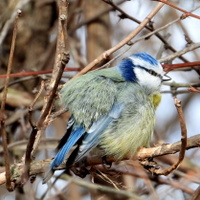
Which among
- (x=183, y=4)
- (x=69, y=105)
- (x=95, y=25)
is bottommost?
(x=69, y=105)

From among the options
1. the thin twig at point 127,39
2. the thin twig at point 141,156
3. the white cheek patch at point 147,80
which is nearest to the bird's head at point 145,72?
the white cheek patch at point 147,80

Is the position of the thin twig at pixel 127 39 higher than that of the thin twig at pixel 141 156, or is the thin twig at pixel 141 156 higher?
the thin twig at pixel 127 39

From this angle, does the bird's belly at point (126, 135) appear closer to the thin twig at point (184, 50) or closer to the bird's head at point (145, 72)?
the bird's head at point (145, 72)

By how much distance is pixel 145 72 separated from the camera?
2822mm

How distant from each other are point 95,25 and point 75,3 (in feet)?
1.14

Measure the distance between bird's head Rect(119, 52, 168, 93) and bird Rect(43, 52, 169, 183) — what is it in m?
0.03

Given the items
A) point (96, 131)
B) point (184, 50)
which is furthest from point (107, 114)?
point (184, 50)

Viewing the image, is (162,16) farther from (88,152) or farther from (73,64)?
(88,152)

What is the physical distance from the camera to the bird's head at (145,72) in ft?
9.12

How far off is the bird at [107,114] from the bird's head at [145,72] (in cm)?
3

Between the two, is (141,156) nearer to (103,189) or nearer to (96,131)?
(96,131)

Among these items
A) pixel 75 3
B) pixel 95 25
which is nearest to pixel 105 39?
pixel 95 25

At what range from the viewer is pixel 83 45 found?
449 cm

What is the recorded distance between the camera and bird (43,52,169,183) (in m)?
2.43
